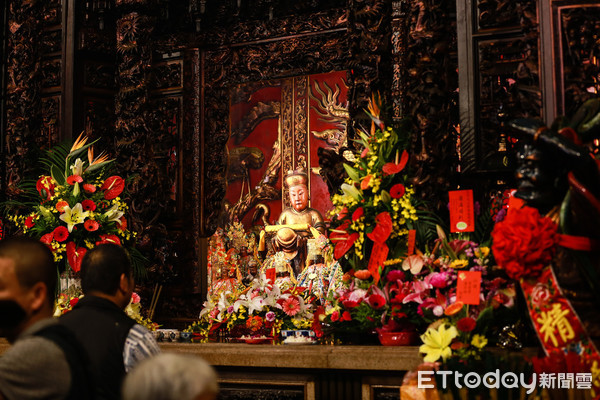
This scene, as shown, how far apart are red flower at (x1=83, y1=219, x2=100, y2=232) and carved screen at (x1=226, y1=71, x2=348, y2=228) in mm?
1873

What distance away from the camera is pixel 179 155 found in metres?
7.16

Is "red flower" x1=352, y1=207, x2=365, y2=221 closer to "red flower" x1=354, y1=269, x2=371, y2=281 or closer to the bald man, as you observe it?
"red flower" x1=354, y1=269, x2=371, y2=281

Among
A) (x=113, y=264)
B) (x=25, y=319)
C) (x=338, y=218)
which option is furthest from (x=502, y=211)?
(x=25, y=319)

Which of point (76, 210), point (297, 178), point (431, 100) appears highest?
point (431, 100)

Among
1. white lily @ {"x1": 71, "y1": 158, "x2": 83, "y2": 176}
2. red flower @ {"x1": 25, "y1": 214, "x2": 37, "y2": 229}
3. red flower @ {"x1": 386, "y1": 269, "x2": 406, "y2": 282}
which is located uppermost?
white lily @ {"x1": 71, "y1": 158, "x2": 83, "y2": 176}

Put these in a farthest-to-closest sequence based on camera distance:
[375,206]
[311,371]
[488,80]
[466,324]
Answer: [488,80] < [375,206] < [311,371] < [466,324]

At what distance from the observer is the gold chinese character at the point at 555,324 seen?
3191 millimetres

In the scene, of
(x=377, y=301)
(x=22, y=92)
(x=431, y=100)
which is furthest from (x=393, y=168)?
(x=22, y=92)

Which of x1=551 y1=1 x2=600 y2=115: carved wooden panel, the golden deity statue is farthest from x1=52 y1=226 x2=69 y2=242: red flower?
x1=551 y1=1 x2=600 y2=115: carved wooden panel

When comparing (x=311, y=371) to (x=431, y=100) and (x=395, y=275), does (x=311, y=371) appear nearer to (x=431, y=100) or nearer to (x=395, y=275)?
(x=395, y=275)

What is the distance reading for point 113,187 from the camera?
5.50 metres

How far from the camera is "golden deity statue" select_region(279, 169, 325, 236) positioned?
21.7 ft

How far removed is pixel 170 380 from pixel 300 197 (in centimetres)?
513

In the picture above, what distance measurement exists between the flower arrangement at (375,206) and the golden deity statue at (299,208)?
203 cm
